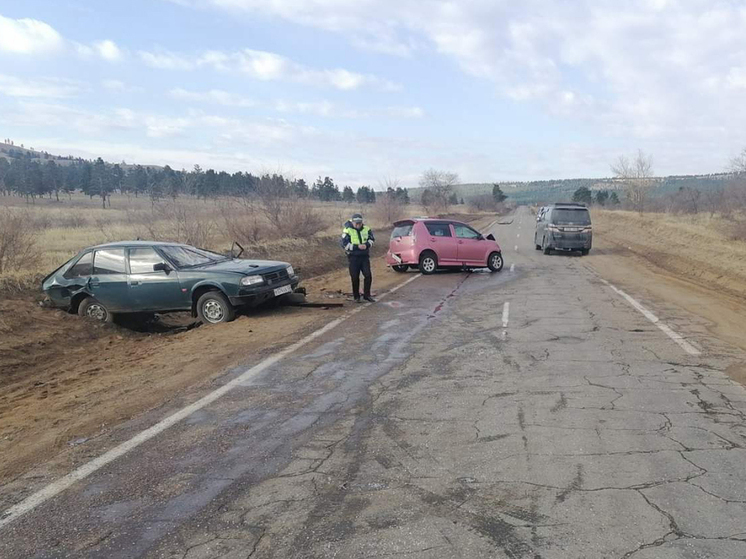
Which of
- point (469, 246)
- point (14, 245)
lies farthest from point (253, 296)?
point (469, 246)

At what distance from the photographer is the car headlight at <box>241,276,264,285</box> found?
32.0 ft

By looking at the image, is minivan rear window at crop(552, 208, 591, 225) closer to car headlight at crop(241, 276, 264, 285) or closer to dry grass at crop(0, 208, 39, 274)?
car headlight at crop(241, 276, 264, 285)

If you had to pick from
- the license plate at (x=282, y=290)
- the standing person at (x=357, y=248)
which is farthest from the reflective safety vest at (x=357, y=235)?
the license plate at (x=282, y=290)

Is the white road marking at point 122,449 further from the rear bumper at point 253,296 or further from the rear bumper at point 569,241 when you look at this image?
the rear bumper at point 569,241

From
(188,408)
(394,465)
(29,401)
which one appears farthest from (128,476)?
(29,401)

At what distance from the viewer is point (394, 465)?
4.06m

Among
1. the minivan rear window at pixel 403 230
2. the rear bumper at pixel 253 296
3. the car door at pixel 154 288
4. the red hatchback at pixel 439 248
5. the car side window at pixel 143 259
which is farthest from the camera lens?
the minivan rear window at pixel 403 230

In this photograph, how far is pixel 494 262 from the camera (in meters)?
17.4

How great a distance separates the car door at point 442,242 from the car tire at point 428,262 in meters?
0.15

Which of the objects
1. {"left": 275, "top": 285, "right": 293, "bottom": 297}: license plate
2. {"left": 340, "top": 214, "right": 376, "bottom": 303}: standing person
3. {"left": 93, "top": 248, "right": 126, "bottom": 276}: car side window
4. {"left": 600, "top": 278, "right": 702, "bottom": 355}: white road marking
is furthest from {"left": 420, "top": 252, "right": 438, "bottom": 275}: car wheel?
{"left": 93, "top": 248, "right": 126, "bottom": 276}: car side window

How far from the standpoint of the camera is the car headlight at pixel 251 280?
9.76m

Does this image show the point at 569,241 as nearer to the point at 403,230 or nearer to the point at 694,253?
the point at 694,253

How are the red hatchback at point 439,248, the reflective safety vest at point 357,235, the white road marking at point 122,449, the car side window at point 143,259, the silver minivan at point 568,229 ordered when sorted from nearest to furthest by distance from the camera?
the white road marking at point 122,449
the car side window at point 143,259
the reflective safety vest at point 357,235
the red hatchback at point 439,248
the silver minivan at point 568,229

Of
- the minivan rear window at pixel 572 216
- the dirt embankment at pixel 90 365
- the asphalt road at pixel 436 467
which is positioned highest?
the minivan rear window at pixel 572 216
